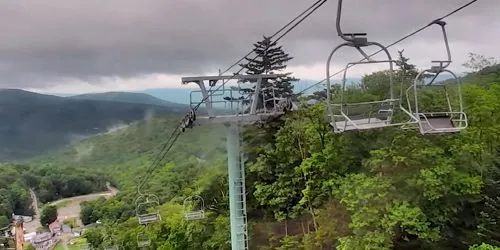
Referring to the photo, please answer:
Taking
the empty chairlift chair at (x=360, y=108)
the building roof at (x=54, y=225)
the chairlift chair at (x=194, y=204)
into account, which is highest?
the empty chairlift chair at (x=360, y=108)

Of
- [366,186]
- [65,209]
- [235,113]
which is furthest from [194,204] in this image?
[65,209]

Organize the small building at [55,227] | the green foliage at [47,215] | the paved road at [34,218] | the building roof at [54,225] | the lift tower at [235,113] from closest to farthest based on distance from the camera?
1. the lift tower at [235,113]
2. the small building at [55,227]
3. the building roof at [54,225]
4. the paved road at [34,218]
5. the green foliage at [47,215]

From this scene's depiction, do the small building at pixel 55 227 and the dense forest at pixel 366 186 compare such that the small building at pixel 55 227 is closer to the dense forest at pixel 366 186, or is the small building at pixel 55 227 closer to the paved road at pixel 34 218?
the paved road at pixel 34 218

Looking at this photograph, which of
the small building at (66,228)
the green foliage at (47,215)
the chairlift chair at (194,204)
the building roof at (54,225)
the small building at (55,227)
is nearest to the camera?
the chairlift chair at (194,204)

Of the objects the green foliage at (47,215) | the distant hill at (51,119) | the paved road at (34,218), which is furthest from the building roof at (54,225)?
the distant hill at (51,119)

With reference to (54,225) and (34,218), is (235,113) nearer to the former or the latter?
(54,225)

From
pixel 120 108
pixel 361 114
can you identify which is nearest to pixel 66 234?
pixel 120 108
